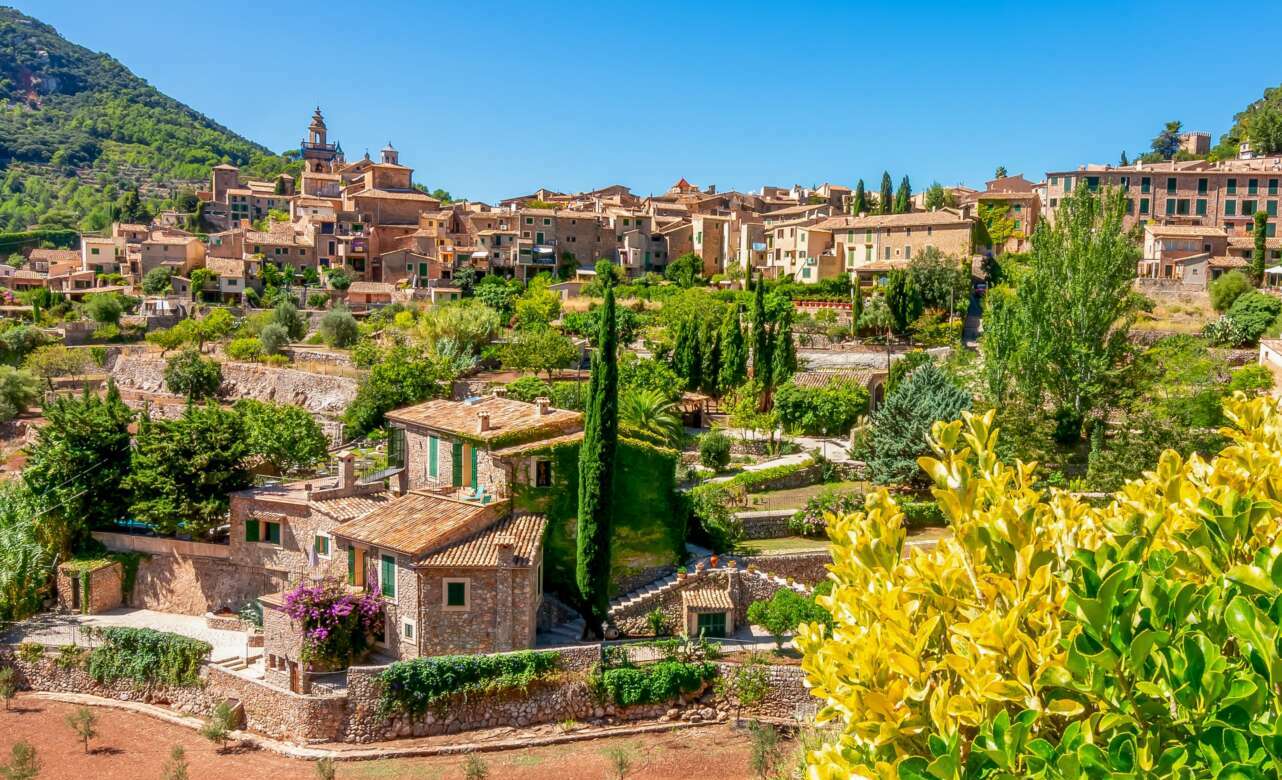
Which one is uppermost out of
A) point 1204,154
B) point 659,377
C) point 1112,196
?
point 1204,154

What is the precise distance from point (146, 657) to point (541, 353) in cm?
2353

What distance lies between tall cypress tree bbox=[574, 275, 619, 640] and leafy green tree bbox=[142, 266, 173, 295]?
180 feet

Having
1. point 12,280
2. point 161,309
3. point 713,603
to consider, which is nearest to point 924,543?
point 713,603

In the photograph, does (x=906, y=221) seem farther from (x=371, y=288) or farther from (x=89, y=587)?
(x=89, y=587)

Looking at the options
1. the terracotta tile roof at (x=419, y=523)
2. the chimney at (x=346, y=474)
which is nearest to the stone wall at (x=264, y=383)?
the chimney at (x=346, y=474)

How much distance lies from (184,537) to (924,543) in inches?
767

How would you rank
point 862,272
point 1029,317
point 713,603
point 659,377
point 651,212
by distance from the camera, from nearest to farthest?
point 713,603
point 1029,317
point 659,377
point 862,272
point 651,212

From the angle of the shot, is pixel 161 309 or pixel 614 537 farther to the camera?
pixel 161 309

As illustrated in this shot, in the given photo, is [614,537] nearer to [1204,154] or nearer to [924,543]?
[924,543]

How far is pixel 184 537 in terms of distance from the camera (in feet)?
82.5

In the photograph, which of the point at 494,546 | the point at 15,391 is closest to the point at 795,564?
the point at 494,546

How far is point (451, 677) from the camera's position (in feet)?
64.2

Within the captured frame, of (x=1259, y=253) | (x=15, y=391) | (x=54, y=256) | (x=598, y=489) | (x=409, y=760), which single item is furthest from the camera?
(x=54, y=256)

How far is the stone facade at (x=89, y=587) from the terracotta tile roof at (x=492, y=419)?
870 cm
